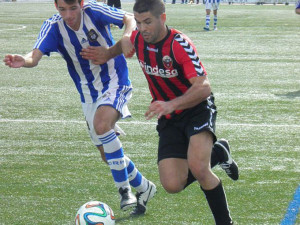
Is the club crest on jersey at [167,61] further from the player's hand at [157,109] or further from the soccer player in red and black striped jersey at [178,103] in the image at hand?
the player's hand at [157,109]

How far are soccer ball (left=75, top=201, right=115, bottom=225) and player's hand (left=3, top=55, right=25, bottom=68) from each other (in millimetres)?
1407

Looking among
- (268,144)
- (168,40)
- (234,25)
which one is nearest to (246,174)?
(268,144)

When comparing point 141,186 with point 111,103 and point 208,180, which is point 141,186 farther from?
point 208,180

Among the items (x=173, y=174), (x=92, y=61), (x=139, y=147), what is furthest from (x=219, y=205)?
(x=139, y=147)

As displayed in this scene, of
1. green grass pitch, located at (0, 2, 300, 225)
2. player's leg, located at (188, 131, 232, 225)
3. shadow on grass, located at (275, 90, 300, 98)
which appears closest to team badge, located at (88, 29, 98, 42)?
green grass pitch, located at (0, 2, 300, 225)

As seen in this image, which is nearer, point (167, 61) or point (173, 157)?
point (167, 61)

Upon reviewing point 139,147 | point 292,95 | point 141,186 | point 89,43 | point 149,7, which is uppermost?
point 149,7

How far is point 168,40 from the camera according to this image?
4.91 metres

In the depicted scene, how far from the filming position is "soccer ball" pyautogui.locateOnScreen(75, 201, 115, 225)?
15.4 ft

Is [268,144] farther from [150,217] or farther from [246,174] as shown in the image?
[150,217]

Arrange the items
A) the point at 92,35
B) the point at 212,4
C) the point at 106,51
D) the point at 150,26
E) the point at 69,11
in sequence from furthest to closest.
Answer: the point at 212,4 → the point at 92,35 → the point at 106,51 → the point at 69,11 → the point at 150,26

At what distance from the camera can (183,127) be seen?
5094 mm

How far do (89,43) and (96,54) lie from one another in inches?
9.3

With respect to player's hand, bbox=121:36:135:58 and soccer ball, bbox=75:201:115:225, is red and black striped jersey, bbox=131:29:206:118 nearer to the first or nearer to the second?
player's hand, bbox=121:36:135:58
